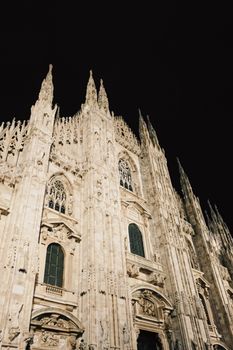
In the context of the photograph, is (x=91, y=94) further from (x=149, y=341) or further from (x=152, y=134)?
(x=149, y=341)

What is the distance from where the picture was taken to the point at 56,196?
658 inches

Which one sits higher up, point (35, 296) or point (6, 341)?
point (35, 296)

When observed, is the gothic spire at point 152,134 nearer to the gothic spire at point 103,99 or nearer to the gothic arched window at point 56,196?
the gothic spire at point 103,99

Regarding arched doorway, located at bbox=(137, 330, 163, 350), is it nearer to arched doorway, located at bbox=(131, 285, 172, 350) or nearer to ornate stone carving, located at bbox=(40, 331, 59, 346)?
arched doorway, located at bbox=(131, 285, 172, 350)

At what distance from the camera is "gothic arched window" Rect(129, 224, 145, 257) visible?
741 inches

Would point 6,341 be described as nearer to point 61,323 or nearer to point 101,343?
point 61,323

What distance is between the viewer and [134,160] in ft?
84.2

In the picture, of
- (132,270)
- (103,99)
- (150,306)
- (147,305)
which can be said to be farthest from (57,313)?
(103,99)

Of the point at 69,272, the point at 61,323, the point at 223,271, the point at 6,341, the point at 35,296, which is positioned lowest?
the point at 6,341

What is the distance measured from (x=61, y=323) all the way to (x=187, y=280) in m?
9.59

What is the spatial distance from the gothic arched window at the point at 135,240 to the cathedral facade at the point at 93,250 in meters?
0.10

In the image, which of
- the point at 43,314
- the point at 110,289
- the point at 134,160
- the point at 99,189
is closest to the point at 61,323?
the point at 43,314

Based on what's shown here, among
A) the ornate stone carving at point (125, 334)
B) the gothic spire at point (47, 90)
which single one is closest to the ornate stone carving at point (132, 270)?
the ornate stone carving at point (125, 334)

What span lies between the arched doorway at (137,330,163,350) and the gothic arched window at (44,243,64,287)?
554cm
